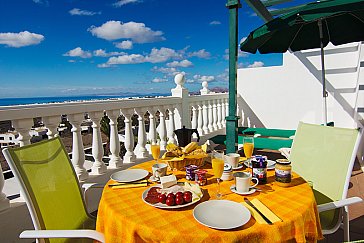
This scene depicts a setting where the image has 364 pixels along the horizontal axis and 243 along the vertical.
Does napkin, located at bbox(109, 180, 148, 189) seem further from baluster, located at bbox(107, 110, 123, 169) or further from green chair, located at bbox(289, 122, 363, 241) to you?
baluster, located at bbox(107, 110, 123, 169)

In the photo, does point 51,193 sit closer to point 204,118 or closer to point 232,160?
point 232,160

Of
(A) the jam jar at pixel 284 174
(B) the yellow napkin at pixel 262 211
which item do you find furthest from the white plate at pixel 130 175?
(A) the jam jar at pixel 284 174

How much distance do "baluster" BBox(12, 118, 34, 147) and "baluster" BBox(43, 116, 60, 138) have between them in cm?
14

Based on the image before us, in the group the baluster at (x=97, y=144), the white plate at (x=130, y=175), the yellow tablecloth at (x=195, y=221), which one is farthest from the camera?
the baluster at (x=97, y=144)

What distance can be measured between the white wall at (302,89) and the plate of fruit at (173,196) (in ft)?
14.8

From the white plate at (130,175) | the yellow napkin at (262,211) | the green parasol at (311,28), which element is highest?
the green parasol at (311,28)

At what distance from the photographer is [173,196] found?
103 centimetres

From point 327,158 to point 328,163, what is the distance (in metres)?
0.04

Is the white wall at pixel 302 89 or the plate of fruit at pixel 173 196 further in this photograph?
the white wall at pixel 302 89

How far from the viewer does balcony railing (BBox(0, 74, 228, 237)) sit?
1.86 m

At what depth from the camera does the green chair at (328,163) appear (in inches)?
55.7

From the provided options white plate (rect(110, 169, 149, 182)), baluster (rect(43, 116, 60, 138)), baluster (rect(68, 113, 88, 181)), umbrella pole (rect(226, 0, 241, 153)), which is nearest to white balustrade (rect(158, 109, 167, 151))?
umbrella pole (rect(226, 0, 241, 153))

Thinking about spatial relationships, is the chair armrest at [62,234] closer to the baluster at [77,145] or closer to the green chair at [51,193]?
the green chair at [51,193]

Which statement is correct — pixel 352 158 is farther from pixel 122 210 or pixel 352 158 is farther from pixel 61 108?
pixel 61 108
